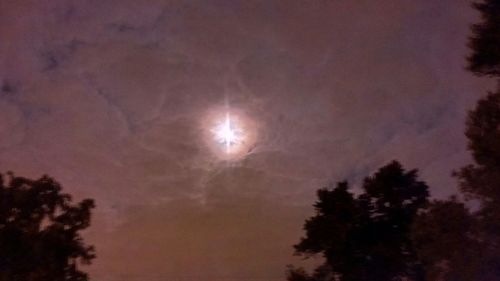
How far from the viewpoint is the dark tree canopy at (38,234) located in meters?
21.7

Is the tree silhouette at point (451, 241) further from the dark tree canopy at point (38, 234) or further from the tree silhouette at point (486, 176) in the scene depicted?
the dark tree canopy at point (38, 234)

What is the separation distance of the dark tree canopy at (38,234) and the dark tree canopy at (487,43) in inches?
524

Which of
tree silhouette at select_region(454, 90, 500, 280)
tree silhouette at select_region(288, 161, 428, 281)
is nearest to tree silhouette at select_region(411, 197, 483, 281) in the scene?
tree silhouette at select_region(454, 90, 500, 280)

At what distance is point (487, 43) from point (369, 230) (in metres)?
12.4

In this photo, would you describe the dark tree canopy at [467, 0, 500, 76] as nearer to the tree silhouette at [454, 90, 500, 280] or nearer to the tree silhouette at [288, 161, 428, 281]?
the tree silhouette at [454, 90, 500, 280]

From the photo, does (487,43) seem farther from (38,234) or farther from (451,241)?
(38,234)

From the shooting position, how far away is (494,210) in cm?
1403

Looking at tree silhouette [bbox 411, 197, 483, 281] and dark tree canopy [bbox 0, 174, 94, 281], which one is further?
dark tree canopy [bbox 0, 174, 94, 281]

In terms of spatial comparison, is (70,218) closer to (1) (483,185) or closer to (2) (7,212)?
(2) (7,212)

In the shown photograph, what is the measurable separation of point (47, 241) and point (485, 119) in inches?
551

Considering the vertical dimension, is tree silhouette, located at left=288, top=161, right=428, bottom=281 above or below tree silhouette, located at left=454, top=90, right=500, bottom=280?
above

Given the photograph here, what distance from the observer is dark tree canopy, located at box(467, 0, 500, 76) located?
1576cm

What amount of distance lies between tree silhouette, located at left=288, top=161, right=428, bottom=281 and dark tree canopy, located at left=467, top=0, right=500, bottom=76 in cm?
1057

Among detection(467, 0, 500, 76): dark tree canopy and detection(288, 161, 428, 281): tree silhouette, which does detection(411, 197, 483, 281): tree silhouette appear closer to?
detection(467, 0, 500, 76): dark tree canopy
